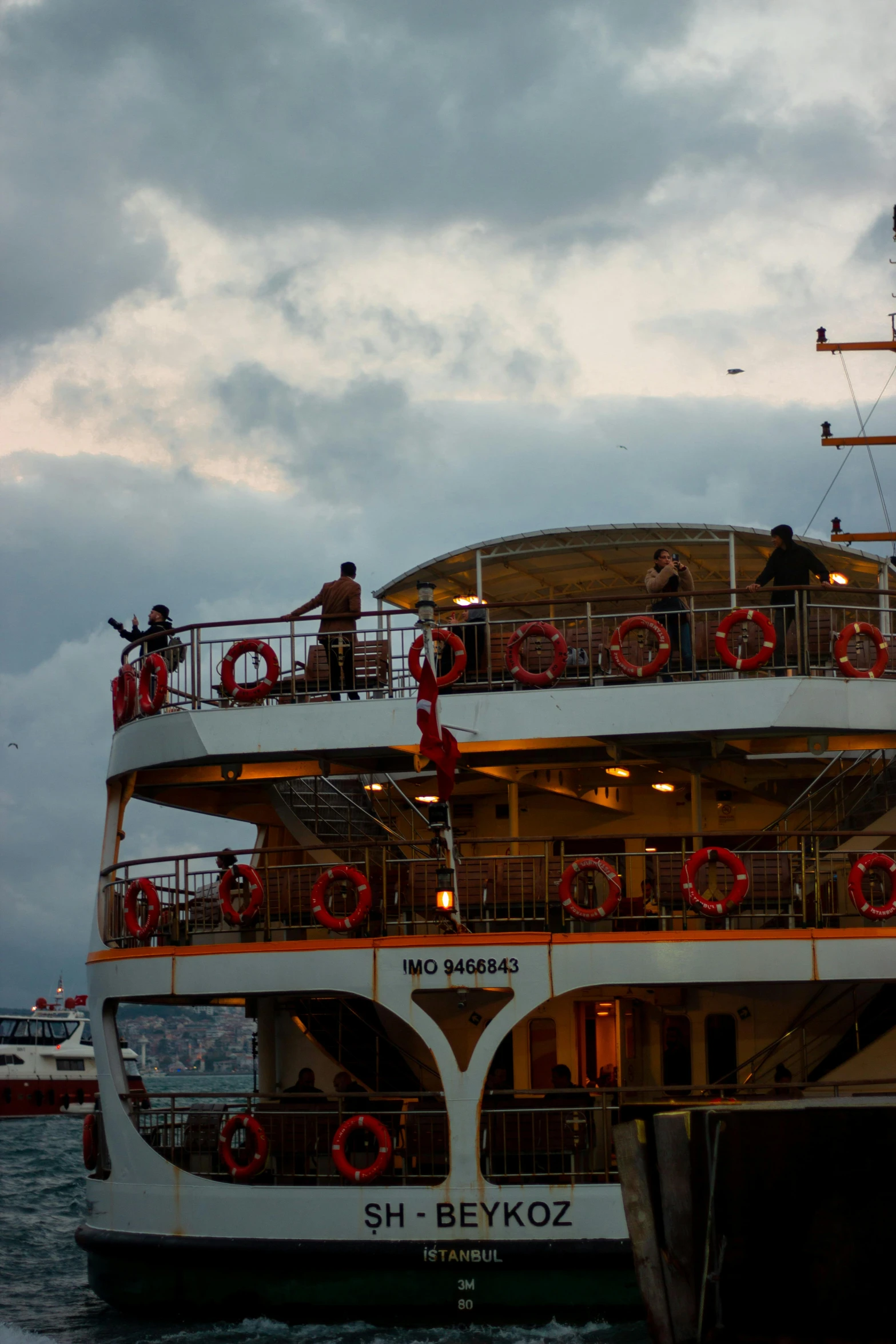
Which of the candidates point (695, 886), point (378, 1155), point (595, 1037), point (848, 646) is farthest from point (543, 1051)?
point (848, 646)

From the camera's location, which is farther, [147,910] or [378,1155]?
[147,910]

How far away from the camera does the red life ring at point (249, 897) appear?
16.3m

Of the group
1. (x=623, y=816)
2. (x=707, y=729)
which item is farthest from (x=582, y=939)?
(x=623, y=816)

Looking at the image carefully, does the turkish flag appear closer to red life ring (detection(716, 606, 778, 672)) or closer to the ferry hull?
red life ring (detection(716, 606, 778, 672))

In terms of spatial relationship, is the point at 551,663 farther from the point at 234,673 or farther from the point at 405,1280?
the point at 405,1280

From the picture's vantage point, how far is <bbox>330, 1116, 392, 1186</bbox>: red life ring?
15422 mm

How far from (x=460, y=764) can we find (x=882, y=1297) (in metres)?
9.79

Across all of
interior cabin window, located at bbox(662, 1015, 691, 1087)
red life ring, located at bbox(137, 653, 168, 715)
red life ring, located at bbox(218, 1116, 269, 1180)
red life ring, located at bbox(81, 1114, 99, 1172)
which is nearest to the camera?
red life ring, located at bbox(218, 1116, 269, 1180)

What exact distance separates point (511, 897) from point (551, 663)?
2.76 metres

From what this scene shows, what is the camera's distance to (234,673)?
17797 mm

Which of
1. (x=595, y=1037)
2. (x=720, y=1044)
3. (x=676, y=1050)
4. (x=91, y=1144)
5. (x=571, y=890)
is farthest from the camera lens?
(x=595, y=1037)

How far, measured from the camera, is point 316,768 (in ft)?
60.2

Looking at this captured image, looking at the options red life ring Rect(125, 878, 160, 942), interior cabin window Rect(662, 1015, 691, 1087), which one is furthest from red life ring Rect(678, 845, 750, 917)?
red life ring Rect(125, 878, 160, 942)

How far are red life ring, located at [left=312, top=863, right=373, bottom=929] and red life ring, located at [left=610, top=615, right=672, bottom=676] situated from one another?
12.1 feet
